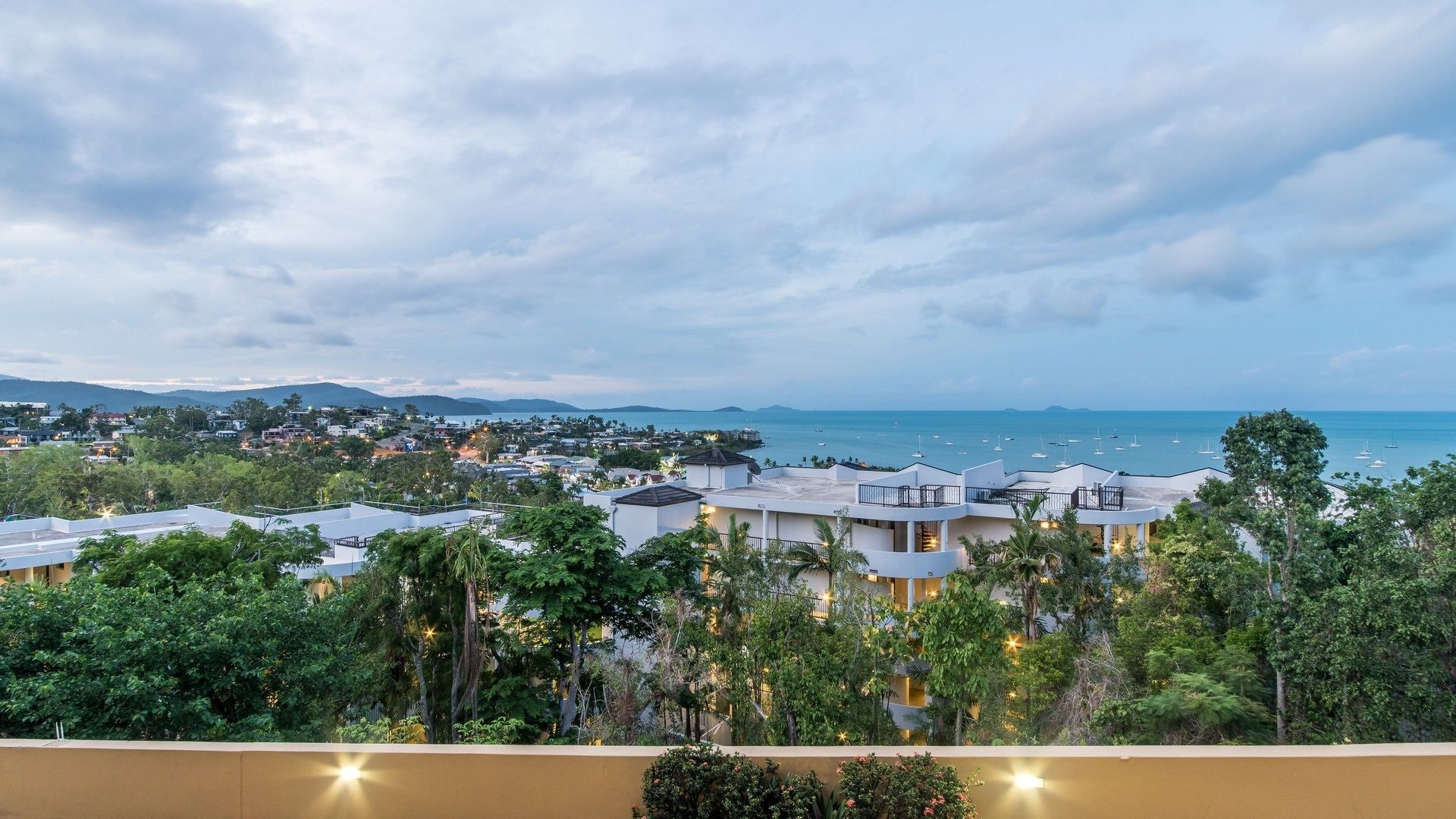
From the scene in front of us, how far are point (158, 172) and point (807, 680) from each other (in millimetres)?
20281

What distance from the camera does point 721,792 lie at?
2926 millimetres

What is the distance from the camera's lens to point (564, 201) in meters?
22.0

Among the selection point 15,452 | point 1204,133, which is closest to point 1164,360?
point 1204,133

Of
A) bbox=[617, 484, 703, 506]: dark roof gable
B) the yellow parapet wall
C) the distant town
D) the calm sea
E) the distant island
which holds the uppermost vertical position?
the distant island

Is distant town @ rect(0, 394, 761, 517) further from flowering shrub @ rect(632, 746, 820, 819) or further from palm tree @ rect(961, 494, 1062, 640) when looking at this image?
flowering shrub @ rect(632, 746, 820, 819)

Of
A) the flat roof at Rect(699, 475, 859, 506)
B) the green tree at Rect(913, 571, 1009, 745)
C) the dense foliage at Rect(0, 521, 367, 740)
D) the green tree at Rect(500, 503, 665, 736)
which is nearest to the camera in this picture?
the dense foliage at Rect(0, 521, 367, 740)

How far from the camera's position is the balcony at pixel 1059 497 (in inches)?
656

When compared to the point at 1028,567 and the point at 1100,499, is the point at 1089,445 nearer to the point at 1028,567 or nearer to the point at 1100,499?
the point at 1100,499

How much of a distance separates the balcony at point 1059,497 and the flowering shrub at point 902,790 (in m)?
14.3

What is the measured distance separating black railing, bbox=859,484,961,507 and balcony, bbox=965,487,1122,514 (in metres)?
0.81

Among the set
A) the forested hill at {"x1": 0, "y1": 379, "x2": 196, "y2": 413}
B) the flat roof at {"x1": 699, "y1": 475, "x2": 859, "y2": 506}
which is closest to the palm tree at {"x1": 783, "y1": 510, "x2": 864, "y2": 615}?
the flat roof at {"x1": 699, "y1": 475, "x2": 859, "y2": 506}

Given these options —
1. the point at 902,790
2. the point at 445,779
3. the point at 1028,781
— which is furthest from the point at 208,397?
the point at 1028,781

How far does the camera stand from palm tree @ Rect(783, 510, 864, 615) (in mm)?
13711

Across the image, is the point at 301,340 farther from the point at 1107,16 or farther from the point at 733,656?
the point at 1107,16
